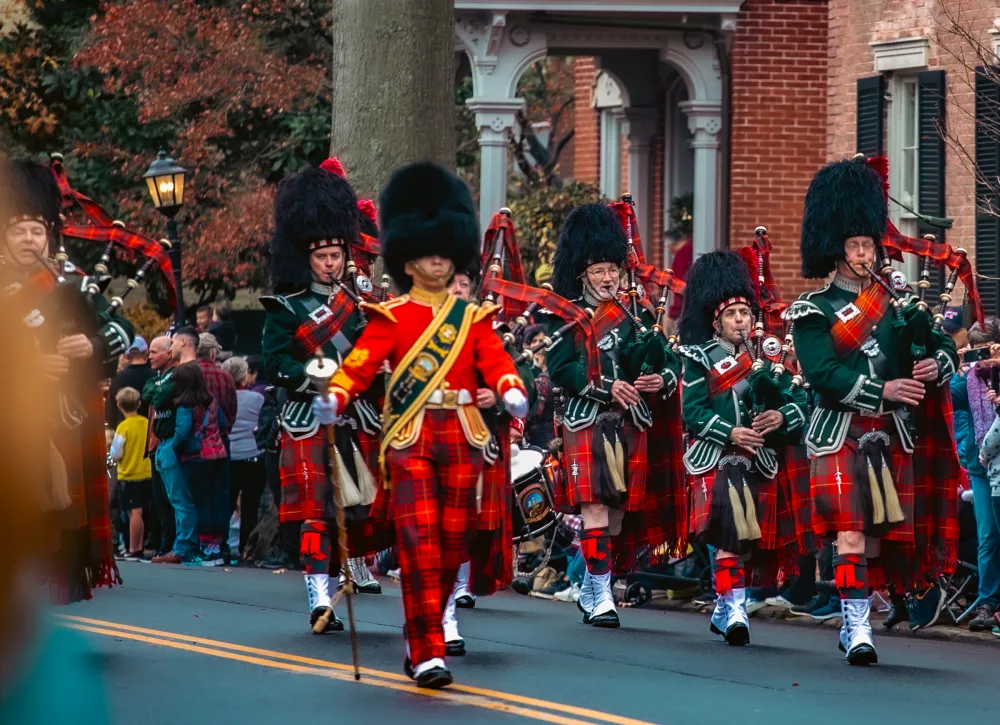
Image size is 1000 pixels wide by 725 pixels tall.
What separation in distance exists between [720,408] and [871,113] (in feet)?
31.1

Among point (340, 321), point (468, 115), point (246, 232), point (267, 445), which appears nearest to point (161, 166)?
point (246, 232)

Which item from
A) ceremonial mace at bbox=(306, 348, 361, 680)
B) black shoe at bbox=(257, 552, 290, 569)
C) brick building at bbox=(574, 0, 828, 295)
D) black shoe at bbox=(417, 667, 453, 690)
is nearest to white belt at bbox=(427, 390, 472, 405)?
ceremonial mace at bbox=(306, 348, 361, 680)

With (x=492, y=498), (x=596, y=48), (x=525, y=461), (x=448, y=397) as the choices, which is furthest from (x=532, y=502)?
(x=596, y=48)

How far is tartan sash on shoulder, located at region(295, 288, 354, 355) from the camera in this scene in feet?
31.7

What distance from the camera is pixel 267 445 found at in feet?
48.9

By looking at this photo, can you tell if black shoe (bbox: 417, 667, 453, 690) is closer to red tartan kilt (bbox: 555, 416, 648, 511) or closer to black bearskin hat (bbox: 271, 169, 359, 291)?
black bearskin hat (bbox: 271, 169, 359, 291)

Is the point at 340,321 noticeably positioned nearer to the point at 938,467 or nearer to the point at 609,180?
the point at 938,467

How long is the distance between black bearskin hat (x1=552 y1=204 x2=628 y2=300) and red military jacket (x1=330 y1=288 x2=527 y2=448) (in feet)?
8.96

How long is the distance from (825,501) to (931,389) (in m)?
0.85

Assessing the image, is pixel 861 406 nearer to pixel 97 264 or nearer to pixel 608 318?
pixel 608 318

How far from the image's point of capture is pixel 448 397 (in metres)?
8.02

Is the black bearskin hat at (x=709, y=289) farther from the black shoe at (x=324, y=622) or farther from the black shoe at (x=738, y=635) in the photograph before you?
the black shoe at (x=324, y=622)

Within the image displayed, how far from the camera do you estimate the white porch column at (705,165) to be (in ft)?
68.2

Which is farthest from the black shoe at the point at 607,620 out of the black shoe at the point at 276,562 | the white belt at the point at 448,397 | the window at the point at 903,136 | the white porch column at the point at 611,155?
the white porch column at the point at 611,155
